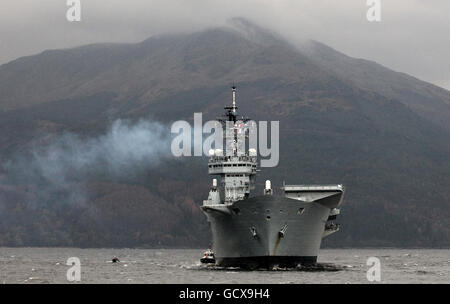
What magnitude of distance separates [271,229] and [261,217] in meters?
1.46

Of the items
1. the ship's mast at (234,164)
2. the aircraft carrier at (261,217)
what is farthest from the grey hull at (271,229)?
Result: the ship's mast at (234,164)

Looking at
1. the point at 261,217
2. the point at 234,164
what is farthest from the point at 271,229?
the point at 234,164

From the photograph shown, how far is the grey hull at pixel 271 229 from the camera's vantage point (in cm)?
8631

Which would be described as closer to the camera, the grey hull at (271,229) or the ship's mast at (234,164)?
the grey hull at (271,229)

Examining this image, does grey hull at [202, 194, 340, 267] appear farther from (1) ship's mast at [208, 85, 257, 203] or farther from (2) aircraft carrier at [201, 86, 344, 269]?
(1) ship's mast at [208, 85, 257, 203]

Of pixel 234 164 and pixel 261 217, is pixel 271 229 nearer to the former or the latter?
pixel 261 217

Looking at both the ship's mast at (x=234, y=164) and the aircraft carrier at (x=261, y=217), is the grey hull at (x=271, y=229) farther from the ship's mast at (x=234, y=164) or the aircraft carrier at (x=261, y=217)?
the ship's mast at (x=234, y=164)

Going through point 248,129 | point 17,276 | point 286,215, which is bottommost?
point 17,276

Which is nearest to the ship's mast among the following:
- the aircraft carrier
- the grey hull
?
the aircraft carrier

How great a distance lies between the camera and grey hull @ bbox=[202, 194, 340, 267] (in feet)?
283
